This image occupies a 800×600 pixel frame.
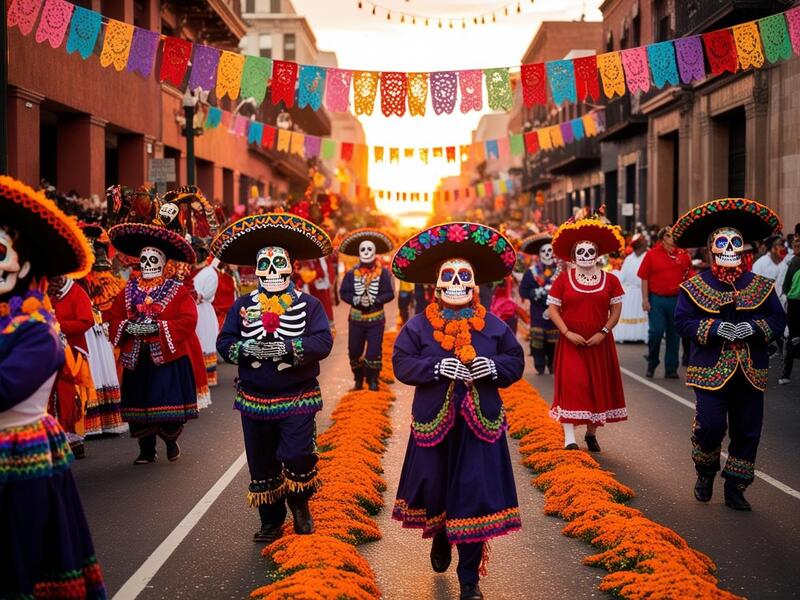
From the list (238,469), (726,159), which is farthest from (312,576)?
(726,159)

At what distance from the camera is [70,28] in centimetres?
1402

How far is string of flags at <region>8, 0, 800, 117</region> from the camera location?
46.3 feet

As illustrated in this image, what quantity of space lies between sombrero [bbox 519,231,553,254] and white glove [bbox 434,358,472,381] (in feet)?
33.0

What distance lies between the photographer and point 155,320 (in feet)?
31.9

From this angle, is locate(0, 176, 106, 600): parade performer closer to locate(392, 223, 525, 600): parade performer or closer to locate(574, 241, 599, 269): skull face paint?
locate(392, 223, 525, 600): parade performer

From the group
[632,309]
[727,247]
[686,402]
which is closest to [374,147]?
[632,309]

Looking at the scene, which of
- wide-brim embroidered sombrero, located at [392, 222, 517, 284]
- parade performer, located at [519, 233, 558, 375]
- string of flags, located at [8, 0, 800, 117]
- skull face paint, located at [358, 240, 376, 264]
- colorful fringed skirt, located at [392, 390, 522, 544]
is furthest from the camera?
parade performer, located at [519, 233, 558, 375]

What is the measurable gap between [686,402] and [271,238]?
7.45m

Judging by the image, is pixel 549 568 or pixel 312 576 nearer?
pixel 312 576

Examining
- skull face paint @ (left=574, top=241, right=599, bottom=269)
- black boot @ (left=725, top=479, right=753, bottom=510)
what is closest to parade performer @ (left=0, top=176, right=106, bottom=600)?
black boot @ (left=725, top=479, right=753, bottom=510)

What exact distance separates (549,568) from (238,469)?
374 cm

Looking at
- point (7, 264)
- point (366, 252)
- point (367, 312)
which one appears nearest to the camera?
point (7, 264)

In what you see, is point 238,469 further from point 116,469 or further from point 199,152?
point 199,152

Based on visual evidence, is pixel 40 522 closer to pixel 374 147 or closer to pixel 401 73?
pixel 401 73
